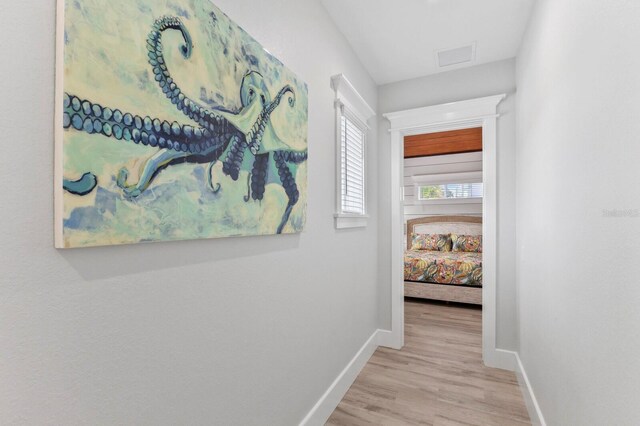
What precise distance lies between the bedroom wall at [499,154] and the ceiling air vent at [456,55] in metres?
0.17

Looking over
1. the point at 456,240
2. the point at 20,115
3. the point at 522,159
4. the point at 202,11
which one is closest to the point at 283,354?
the point at 20,115

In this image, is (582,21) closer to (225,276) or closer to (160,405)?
(225,276)

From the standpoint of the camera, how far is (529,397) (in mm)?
2088

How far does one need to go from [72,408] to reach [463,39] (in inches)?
120

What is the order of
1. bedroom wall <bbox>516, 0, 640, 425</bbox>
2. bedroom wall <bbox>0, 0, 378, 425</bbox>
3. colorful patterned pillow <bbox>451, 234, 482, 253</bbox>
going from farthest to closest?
colorful patterned pillow <bbox>451, 234, 482, 253</bbox> → bedroom wall <bbox>516, 0, 640, 425</bbox> → bedroom wall <bbox>0, 0, 378, 425</bbox>

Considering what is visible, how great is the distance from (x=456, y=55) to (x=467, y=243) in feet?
11.8

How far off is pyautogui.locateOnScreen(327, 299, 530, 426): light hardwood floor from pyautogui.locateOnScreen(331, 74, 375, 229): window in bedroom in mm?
1247

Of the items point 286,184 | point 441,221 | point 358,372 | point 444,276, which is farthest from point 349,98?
point 441,221

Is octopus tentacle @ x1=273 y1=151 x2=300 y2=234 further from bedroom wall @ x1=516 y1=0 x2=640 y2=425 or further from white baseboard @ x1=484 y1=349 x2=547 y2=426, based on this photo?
white baseboard @ x1=484 y1=349 x2=547 y2=426

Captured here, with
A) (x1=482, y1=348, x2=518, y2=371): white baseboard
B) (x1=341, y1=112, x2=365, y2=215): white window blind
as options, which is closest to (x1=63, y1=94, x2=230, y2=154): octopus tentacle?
(x1=341, y1=112, x2=365, y2=215): white window blind

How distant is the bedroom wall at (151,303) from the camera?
25.7 inches

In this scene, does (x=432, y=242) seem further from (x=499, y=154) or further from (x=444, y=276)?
(x=499, y=154)

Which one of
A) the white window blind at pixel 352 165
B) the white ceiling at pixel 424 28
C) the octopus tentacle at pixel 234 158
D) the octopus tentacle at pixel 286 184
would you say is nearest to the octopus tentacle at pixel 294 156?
the octopus tentacle at pixel 286 184

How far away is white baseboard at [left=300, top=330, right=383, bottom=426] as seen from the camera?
6.14ft
